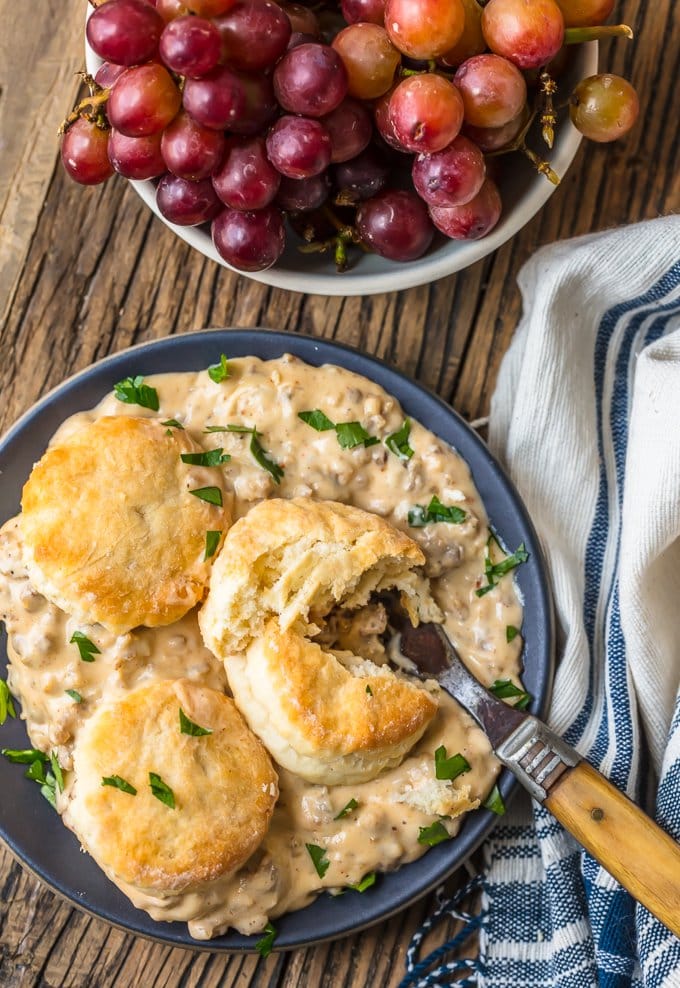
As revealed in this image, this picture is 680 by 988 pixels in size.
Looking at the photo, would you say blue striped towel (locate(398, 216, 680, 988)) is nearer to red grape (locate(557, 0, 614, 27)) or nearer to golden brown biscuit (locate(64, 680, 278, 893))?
red grape (locate(557, 0, 614, 27))

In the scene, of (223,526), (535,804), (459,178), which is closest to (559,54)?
(459,178)

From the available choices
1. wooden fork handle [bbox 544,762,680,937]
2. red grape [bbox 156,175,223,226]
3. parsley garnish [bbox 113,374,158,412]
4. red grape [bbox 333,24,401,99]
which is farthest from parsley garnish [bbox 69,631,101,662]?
red grape [bbox 333,24,401,99]

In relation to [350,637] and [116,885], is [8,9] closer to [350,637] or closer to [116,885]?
[350,637]

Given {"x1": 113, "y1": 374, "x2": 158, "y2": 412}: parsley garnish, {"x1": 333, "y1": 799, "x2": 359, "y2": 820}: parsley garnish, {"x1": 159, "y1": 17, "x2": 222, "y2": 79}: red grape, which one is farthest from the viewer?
{"x1": 113, "y1": 374, "x2": 158, "y2": 412}: parsley garnish

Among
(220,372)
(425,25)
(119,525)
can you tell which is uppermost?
(425,25)

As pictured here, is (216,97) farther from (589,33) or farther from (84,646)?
(84,646)

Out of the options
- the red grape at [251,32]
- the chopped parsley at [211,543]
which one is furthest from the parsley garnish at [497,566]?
the red grape at [251,32]

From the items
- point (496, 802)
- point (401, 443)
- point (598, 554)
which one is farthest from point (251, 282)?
point (496, 802)
